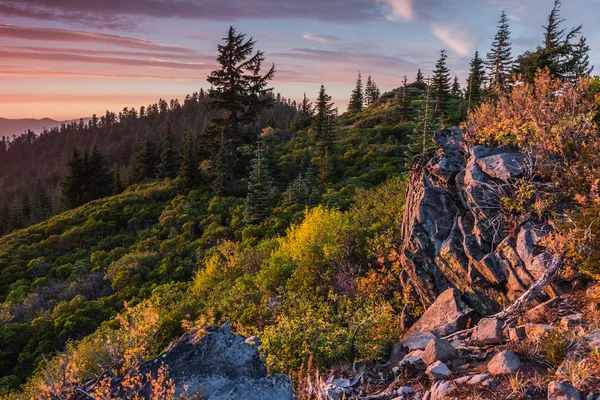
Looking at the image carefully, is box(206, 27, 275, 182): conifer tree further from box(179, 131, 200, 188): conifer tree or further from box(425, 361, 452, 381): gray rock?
box(425, 361, 452, 381): gray rock

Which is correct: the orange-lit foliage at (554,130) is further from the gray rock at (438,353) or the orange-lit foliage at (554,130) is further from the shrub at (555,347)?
the gray rock at (438,353)

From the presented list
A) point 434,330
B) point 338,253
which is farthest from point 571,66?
point 434,330

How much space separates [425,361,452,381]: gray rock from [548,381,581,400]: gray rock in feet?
4.97

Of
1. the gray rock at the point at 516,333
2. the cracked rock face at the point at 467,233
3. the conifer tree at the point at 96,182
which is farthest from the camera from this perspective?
the conifer tree at the point at 96,182

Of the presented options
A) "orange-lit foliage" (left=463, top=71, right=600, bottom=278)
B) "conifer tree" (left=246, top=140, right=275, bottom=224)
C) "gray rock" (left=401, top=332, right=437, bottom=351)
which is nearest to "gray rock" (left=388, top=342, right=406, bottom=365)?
"gray rock" (left=401, top=332, right=437, bottom=351)

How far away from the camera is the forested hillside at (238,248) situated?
30.5 feet

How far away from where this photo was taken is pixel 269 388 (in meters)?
5.03

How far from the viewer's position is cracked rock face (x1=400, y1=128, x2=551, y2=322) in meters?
7.59

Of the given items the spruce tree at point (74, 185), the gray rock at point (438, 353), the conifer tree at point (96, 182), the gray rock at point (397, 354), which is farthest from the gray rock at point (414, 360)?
the spruce tree at point (74, 185)

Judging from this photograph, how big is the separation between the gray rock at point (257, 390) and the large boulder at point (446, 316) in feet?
13.9

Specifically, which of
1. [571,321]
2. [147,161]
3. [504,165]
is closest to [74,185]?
[147,161]

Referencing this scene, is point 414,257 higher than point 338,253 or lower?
higher

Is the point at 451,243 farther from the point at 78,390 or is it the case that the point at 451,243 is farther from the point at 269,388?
the point at 78,390

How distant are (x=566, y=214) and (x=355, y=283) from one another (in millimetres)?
7141
